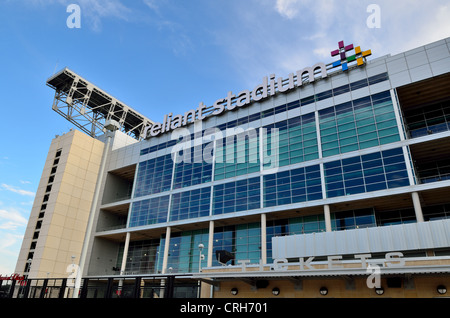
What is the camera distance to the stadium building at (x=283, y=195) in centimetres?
2795

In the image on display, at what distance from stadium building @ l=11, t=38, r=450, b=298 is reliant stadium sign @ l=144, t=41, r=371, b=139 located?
0.74 ft

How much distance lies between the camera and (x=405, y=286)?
24.1 metres

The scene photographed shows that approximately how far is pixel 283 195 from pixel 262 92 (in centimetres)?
1667

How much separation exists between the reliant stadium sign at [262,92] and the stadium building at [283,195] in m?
0.23

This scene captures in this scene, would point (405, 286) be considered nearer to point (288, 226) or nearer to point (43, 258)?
point (288, 226)

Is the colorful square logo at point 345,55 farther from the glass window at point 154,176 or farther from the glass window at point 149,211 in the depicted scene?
the glass window at point 149,211

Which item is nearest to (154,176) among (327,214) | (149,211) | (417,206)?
(149,211)

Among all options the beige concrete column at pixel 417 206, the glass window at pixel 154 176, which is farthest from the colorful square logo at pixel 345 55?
the glass window at pixel 154 176

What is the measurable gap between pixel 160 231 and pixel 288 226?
22.7m

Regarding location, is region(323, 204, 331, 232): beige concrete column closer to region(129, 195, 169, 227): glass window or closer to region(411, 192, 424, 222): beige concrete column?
region(411, 192, 424, 222): beige concrete column

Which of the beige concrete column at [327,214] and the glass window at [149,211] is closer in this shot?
the beige concrete column at [327,214]

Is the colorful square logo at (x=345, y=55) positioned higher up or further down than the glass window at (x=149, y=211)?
higher up

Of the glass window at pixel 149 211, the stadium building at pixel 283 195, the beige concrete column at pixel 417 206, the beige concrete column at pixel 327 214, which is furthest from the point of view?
the glass window at pixel 149 211
